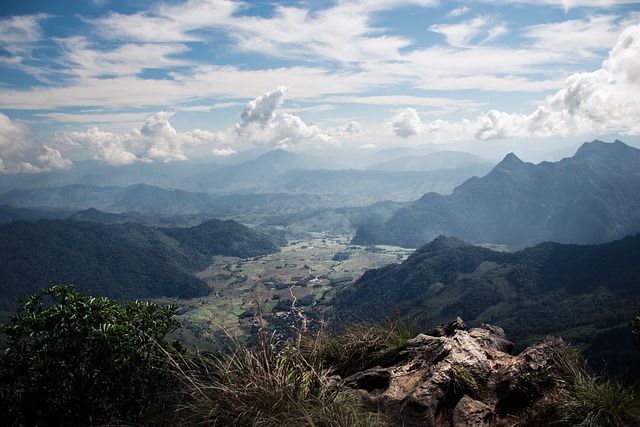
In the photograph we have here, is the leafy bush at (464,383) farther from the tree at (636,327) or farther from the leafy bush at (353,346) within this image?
the tree at (636,327)

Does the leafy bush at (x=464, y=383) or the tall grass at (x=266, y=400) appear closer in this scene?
the tall grass at (x=266, y=400)

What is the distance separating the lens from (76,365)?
927 cm

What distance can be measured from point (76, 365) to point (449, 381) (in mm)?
8878

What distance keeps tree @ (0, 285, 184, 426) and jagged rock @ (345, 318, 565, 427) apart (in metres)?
5.22

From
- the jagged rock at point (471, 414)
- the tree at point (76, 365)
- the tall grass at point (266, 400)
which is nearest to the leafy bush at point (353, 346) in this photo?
the tall grass at point (266, 400)

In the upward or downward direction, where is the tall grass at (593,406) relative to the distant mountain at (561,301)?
upward

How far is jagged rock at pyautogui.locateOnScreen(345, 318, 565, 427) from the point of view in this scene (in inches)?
306

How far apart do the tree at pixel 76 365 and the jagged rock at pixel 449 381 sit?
5.22m

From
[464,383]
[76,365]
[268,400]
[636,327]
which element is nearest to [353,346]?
[464,383]

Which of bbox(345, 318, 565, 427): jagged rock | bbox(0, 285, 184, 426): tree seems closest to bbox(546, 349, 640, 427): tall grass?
bbox(345, 318, 565, 427): jagged rock

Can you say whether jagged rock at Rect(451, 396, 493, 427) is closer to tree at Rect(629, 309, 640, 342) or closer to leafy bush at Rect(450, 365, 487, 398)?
leafy bush at Rect(450, 365, 487, 398)

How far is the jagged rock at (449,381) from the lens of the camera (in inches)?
306

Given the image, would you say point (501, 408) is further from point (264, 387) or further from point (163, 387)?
point (163, 387)

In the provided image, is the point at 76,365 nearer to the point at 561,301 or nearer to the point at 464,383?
the point at 464,383
